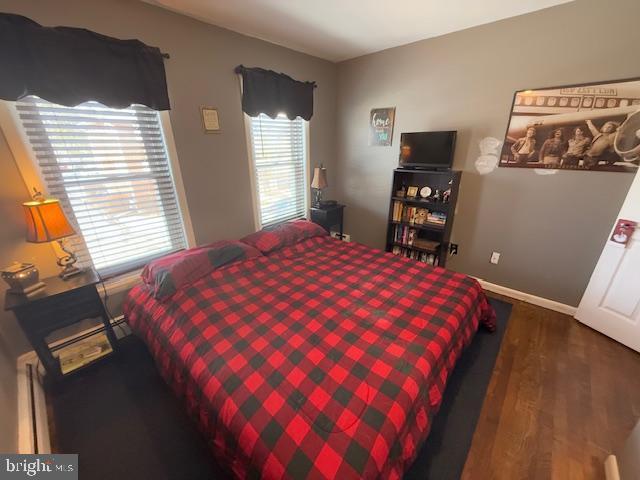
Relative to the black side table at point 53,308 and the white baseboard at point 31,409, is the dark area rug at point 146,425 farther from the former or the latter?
the black side table at point 53,308

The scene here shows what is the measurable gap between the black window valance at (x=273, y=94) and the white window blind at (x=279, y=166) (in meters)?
0.12

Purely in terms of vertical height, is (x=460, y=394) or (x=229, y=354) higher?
(x=229, y=354)

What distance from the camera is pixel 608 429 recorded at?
53.7 inches

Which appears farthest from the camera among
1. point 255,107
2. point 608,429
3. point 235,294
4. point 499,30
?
point 255,107

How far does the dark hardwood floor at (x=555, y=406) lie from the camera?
4.04 ft

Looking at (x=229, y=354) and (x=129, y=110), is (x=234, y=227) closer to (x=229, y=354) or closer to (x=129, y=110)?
(x=129, y=110)

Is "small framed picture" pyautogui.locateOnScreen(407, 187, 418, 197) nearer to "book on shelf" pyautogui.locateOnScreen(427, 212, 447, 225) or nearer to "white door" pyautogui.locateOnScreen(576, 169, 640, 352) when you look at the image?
"book on shelf" pyautogui.locateOnScreen(427, 212, 447, 225)

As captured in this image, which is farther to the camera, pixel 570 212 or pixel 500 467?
pixel 570 212

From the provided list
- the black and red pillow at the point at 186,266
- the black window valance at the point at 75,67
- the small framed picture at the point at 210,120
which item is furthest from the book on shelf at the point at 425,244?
the black window valance at the point at 75,67

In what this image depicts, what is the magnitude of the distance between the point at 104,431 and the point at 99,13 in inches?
97.4

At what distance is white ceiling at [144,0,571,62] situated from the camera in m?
1.77

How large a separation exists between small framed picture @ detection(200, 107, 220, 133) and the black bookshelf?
5.94 ft

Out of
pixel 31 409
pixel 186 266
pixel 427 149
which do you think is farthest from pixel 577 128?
pixel 31 409

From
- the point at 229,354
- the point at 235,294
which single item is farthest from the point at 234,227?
the point at 229,354
